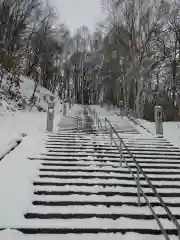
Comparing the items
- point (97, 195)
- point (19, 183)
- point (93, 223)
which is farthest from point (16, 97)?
point (93, 223)

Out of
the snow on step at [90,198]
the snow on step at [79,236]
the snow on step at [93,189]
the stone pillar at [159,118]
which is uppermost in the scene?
the stone pillar at [159,118]

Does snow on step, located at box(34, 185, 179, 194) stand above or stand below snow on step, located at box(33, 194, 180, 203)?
above

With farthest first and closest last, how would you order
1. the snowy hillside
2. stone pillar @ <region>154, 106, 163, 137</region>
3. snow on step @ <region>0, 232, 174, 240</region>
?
the snowy hillside, stone pillar @ <region>154, 106, 163, 137</region>, snow on step @ <region>0, 232, 174, 240</region>

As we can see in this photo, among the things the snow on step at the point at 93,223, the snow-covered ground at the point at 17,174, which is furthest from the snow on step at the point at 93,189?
the snow on step at the point at 93,223

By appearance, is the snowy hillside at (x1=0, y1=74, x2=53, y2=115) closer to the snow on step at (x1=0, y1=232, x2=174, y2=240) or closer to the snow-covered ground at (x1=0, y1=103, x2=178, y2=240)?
the snow-covered ground at (x1=0, y1=103, x2=178, y2=240)

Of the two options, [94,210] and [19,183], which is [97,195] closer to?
[94,210]

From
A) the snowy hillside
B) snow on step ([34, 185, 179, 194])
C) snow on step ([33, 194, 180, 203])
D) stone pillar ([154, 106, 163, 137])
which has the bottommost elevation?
snow on step ([33, 194, 180, 203])

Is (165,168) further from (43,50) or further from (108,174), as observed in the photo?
(43,50)

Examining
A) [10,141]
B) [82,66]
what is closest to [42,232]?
[10,141]

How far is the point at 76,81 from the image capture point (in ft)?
165

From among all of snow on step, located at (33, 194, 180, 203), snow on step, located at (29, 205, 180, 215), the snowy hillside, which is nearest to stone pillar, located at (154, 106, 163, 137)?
snow on step, located at (33, 194, 180, 203)

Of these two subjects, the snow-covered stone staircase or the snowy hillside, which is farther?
the snowy hillside

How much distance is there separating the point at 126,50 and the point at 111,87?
46.8 ft

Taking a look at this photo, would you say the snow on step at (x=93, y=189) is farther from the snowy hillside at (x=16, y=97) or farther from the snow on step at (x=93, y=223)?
the snowy hillside at (x=16, y=97)
